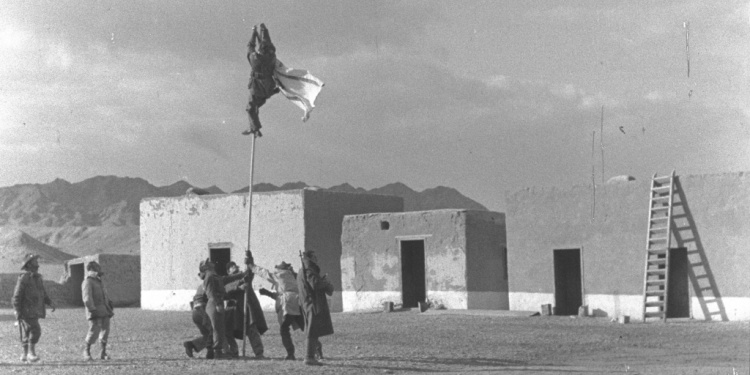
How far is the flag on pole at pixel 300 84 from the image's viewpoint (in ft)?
47.5

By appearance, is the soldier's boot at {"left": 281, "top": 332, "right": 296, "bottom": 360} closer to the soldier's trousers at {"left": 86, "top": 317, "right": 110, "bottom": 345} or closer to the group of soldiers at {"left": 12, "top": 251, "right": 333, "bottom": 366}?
the group of soldiers at {"left": 12, "top": 251, "right": 333, "bottom": 366}

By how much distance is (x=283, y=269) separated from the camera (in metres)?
13.5

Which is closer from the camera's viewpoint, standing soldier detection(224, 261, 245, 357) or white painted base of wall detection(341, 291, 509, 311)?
standing soldier detection(224, 261, 245, 357)

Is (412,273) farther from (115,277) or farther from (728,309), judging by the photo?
(115,277)

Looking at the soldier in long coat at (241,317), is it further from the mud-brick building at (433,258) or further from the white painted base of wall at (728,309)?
the mud-brick building at (433,258)

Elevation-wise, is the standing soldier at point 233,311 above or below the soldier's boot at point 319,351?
above

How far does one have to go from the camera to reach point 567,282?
80.6 ft

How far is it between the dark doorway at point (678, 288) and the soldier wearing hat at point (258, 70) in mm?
11855

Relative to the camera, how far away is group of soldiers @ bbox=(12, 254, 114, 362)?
1344 cm

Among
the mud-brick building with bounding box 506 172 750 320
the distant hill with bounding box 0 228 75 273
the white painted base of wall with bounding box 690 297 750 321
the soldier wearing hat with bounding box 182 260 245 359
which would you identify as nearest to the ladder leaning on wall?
the mud-brick building with bounding box 506 172 750 320

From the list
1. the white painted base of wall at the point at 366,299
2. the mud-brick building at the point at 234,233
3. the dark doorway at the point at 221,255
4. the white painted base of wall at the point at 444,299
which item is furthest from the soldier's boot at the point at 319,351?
the dark doorway at the point at 221,255

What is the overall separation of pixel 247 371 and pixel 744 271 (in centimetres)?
1144

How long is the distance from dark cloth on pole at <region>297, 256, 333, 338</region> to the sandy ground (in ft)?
1.72

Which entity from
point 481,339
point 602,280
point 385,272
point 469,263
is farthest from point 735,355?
point 385,272
